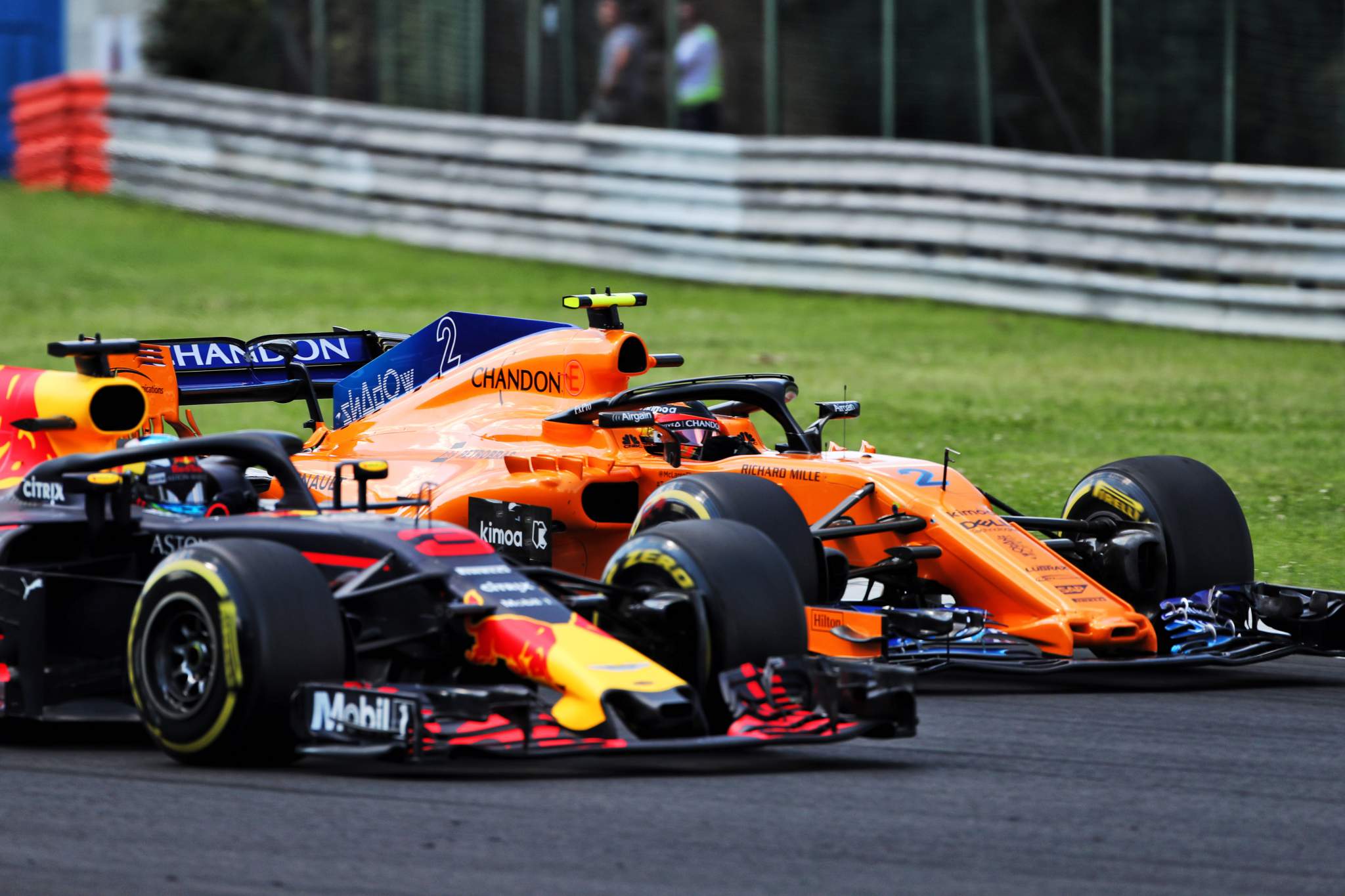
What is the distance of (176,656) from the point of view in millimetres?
7051

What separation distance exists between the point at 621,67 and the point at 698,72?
1106 millimetres

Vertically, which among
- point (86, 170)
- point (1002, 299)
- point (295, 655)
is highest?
point (86, 170)

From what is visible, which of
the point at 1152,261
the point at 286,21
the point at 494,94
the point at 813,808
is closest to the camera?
the point at 813,808

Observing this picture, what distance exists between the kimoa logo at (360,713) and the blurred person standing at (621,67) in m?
16.9

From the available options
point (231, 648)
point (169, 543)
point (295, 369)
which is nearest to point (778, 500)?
point (169, 543)

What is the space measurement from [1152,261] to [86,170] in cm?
1460

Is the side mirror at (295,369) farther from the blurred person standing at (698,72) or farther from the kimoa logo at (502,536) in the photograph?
the blurred person standing at (698,72)

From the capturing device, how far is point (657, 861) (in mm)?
5895

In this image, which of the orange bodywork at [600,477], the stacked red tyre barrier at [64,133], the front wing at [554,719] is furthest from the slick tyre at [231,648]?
the stacked red tyre barrier at [64,133]

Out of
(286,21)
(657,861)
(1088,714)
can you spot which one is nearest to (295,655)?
(657,861)

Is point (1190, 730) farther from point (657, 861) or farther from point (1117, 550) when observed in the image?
point (657, 861)

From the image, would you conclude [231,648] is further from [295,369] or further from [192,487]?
[295,369]

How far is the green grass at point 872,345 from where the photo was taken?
14414mm

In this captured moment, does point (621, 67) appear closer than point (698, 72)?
No
